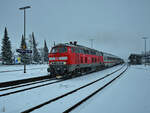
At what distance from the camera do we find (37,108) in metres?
4.34

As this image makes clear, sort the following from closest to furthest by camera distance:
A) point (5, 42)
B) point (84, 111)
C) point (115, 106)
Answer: point (84, 111) < point (115, 106) < point (5, 42)

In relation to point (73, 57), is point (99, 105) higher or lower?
lower

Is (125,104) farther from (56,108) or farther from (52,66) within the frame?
(52,66)

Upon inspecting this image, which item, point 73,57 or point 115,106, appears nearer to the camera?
point 115,106

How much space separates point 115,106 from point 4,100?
487 centimetres

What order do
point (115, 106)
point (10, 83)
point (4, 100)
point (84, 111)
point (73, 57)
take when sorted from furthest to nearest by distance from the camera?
point (73, 57) → point (10, 83) → point (4, 100) → point (115, 106) → point (84, 111)

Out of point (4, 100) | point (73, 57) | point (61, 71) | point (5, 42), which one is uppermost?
point (5, 42)

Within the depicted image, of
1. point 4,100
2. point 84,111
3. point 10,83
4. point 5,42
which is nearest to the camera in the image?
point 84,111

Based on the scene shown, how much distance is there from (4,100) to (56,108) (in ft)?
8.87

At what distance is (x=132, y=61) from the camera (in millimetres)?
51250

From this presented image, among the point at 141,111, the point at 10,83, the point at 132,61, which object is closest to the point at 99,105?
the point at 141,111

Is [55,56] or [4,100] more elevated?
[55,56]

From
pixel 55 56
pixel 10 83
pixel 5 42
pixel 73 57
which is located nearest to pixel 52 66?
pixel 55 56

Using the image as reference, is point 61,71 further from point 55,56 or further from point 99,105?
point 99,105
